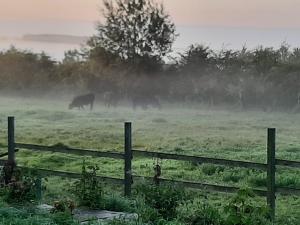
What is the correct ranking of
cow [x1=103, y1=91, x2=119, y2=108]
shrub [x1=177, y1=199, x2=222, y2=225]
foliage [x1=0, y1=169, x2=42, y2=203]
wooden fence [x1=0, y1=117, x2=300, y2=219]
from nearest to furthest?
shrub [x1=177, y1=199, x2=222, y2=225] < foliage [x1=0, y1=169, x2=42, y2=203] < wooden fence [x1=0, y1=117, x2=300, y2=219] < cow [x1=103, y1=91, x2=119, y2=108]

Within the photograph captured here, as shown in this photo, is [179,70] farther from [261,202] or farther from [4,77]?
[261,202]

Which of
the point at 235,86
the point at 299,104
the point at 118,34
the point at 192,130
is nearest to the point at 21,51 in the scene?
the point at 118,34

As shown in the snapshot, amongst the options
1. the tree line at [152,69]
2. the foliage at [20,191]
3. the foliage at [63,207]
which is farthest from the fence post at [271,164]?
the tree line at [152,69]

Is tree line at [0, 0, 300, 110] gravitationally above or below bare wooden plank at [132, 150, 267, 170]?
above

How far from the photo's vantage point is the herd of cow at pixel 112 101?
3528 cm

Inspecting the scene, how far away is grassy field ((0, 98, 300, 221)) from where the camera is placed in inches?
480

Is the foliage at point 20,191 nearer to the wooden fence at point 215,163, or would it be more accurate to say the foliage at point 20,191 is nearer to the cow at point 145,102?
the wooden fence at point 215,163

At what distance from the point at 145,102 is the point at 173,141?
19.0m

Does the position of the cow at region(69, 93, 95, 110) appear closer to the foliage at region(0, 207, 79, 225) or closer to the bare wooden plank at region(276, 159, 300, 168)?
the bare wooden plank at region(276, 159, 300, 168)

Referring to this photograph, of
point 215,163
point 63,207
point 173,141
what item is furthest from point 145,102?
point 63,207

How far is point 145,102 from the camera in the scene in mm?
37281

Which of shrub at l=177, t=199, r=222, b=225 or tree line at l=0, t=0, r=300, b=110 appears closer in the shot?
shrub at l=177, t=199, r=222, b=225

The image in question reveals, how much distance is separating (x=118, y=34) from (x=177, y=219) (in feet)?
120

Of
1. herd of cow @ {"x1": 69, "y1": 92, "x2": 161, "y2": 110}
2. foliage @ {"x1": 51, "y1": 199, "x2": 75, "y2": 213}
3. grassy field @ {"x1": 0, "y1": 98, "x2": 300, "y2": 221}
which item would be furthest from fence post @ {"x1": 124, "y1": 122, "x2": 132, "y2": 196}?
herd of cow @ {"x1": 69, "y1": 92, "x2": 161, "y2": 110}
